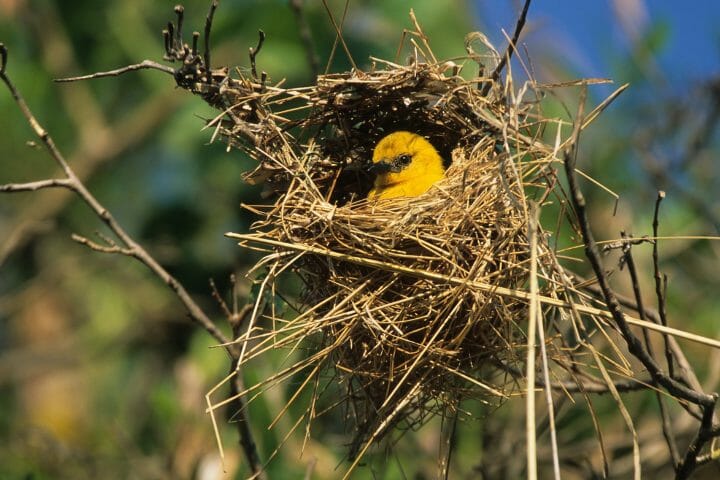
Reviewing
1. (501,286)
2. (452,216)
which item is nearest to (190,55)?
(452,216)

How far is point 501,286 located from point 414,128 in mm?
1085

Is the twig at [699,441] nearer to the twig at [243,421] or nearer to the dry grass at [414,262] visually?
the dry grass at [414,262]

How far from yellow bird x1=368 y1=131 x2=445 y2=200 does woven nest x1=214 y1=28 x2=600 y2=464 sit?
1.08 ft

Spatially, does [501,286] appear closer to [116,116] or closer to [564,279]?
[564,279]

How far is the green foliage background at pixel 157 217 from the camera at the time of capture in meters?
5.04

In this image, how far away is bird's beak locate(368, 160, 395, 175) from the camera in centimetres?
348

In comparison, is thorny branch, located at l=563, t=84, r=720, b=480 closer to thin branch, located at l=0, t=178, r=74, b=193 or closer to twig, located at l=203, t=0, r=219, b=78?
twig, located at l=203, t=0, r=219, b=78

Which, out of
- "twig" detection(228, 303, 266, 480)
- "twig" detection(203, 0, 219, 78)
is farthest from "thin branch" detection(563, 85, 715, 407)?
"twig" detection(228, 303, 266, 480)

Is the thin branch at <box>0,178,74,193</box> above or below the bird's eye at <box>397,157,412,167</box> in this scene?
below

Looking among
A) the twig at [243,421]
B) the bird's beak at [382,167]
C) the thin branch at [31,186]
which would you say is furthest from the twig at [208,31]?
the bird's beak at [382,167]

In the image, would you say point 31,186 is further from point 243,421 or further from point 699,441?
point 699,441

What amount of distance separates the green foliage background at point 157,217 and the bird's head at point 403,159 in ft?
3.80

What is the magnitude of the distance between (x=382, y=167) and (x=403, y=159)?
3.4 inches

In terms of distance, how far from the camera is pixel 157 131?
8.70 m
